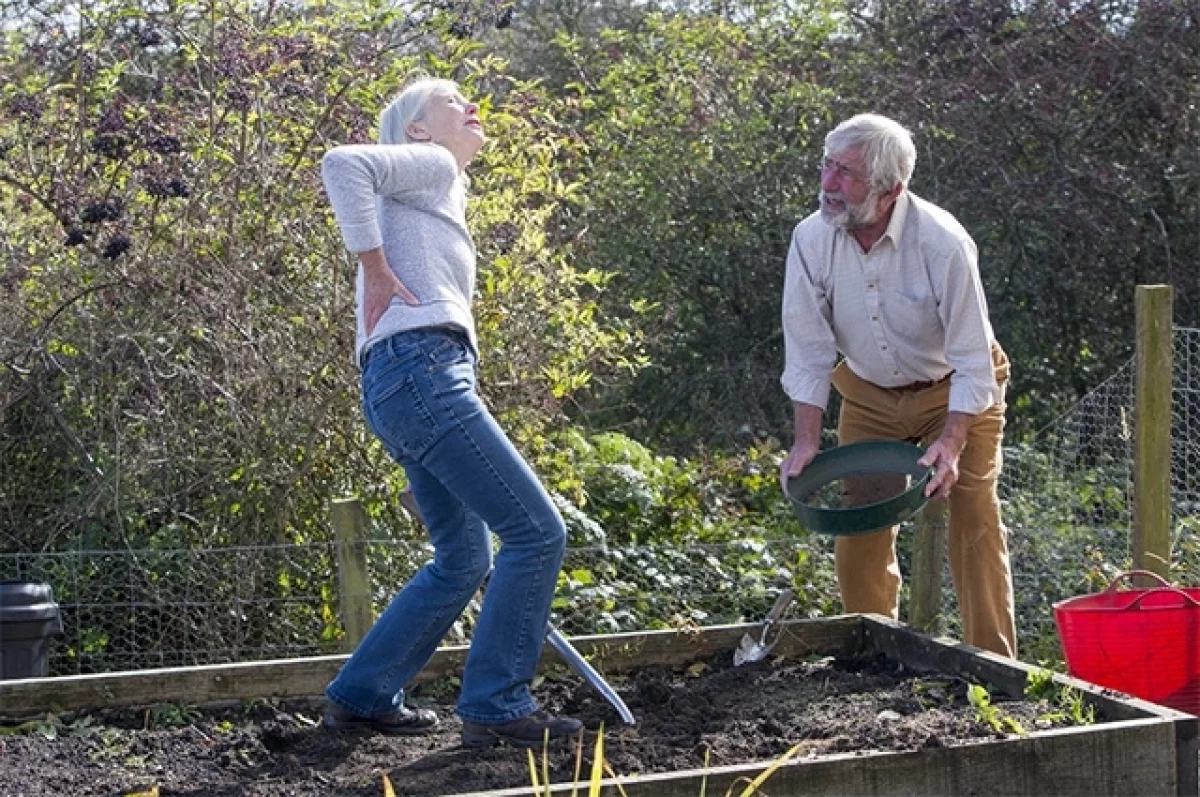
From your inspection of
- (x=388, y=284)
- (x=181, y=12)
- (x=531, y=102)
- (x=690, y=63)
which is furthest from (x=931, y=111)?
(x=388, y=284)

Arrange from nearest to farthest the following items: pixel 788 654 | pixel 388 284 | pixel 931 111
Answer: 1. pixel 388 284
2. pixel 788 654
3. pixel 931 111

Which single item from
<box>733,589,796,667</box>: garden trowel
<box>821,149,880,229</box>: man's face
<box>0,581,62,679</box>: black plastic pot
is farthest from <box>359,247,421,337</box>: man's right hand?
<box>0,581,62,679</box>: black plastic pot

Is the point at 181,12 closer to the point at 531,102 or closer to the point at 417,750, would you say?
the point at 531,102

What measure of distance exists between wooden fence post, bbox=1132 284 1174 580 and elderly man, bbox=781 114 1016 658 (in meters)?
0.68

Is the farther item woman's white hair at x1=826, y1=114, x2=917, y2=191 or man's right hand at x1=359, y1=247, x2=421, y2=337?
woman's white hair at x1=826, y1=114, x2=917, y2=191

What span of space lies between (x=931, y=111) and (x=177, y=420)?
502 centimetres

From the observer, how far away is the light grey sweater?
13.7 ft

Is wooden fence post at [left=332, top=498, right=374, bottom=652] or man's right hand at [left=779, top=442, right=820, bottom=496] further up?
man's right hand at [left=779, top=442, right=820, bottom=496]

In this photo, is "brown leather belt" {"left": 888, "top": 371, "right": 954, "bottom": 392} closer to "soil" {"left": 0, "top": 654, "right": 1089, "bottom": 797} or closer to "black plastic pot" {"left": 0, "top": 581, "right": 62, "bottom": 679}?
"soil" {"left": 0, "top": 654, "right": 1089, "bottom": 797}

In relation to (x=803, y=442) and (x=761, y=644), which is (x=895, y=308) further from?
(x=761, y=644)

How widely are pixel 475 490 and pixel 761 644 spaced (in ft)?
Result: 5.12

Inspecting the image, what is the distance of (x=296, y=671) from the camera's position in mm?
5137

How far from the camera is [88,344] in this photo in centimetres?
644

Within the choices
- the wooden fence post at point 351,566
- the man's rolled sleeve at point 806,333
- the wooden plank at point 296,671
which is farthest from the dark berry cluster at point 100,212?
the man's rolled sleeve at point 806,333
